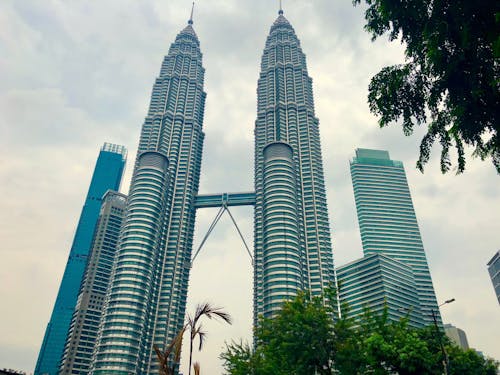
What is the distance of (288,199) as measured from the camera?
144 m

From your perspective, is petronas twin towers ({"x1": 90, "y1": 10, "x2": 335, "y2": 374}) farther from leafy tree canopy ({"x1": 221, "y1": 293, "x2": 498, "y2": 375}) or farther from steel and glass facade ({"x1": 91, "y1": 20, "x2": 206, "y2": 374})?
leafy tree canopy ({"x1": 221, "y1": 293, "x2": 498, "y2": 375})

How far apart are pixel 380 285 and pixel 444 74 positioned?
156153 mm

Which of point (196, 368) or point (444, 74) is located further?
point (444, 74)

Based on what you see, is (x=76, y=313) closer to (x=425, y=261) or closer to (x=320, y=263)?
(x=320, y=263)

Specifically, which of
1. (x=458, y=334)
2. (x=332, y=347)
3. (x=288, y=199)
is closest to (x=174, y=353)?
(x=332, y=347)

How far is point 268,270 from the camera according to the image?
13075cm

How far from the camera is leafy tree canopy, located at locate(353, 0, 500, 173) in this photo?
15.3 m

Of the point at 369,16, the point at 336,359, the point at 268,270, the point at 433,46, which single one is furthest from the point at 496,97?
the point at 268,270

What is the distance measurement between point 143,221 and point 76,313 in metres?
77.7

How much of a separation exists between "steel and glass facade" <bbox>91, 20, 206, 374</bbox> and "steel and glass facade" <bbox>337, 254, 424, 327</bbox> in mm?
69103

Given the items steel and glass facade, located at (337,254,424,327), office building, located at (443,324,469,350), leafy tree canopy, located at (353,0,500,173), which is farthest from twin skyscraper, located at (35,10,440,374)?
leafy tree canopy, located at (353,0,500,173)

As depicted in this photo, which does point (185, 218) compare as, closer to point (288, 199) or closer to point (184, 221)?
point (184, 221)

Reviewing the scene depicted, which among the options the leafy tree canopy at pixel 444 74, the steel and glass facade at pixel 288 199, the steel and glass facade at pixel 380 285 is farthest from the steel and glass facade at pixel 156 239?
the leafy tree canopy at pixel 444 74

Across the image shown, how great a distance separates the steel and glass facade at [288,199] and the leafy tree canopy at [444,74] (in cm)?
8728
